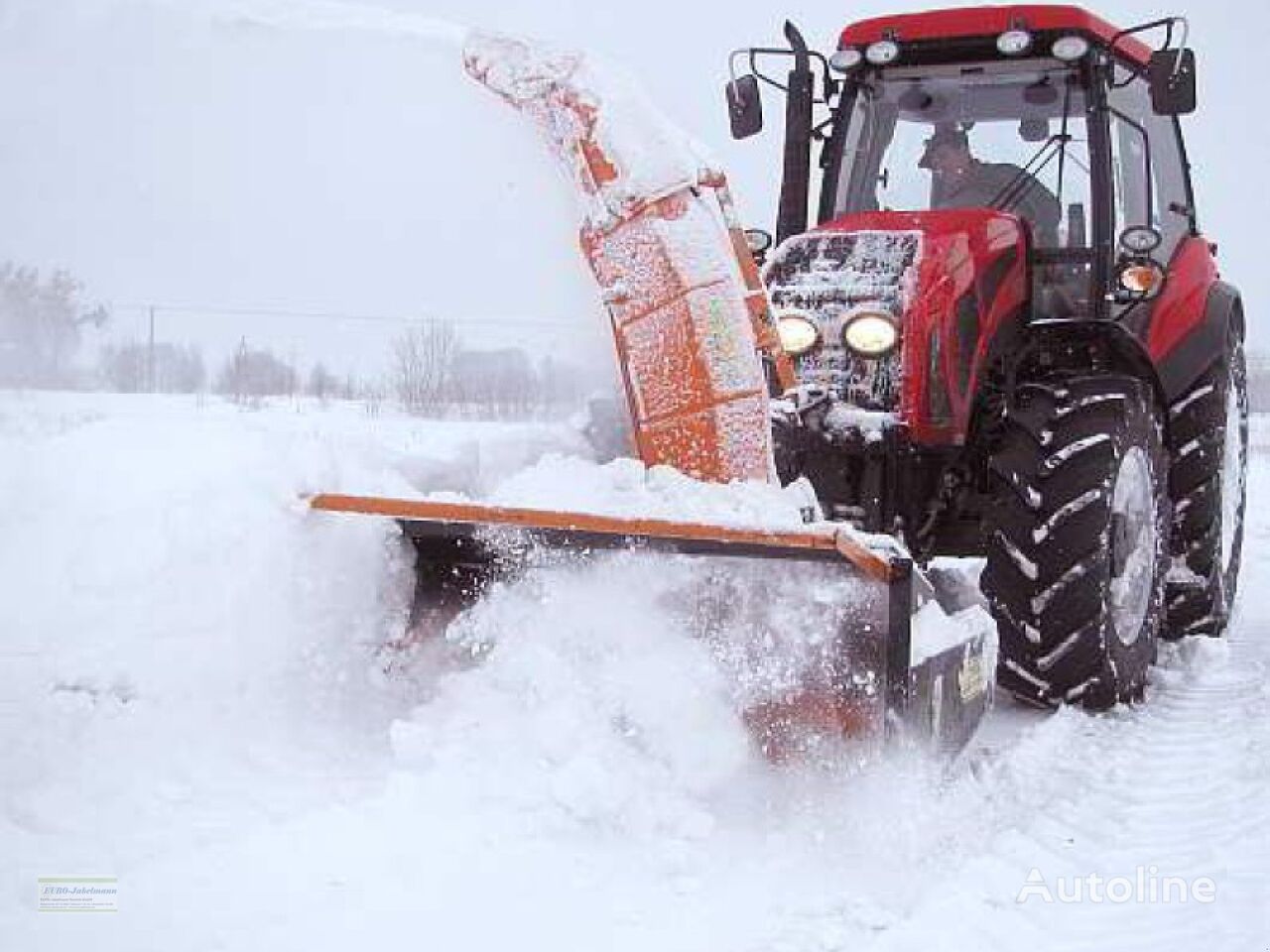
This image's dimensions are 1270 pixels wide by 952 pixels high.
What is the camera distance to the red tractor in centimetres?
381

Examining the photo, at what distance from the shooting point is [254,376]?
56.2 feet

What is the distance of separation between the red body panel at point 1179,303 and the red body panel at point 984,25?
86cm

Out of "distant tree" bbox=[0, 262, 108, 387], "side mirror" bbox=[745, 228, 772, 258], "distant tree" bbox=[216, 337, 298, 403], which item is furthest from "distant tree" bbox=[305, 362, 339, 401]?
"side mirror" bbox=[745, 228, 772, 258]

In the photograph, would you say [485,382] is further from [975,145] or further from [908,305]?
[908,305]

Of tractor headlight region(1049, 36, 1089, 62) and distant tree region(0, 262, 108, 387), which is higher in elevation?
tractor headlight region(1049, 36, 1089, 62)

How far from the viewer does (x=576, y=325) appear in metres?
3.86

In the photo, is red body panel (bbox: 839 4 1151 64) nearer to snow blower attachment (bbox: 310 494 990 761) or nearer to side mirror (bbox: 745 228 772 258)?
side mirror (bbox: 745 228 772 258)

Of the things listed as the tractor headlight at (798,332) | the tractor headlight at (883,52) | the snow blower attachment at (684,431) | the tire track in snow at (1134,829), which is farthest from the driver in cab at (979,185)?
the tire track in snow at (1134,829)

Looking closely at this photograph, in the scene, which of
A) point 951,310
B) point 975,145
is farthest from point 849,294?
point 975,145

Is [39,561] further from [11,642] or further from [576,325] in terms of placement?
[576,325]

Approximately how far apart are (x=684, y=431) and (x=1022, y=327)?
5.66 ft

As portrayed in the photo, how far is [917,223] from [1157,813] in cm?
223

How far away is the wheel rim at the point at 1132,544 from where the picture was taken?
3998 mm

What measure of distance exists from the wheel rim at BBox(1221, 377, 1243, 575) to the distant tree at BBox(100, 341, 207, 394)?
13439 millimetres
